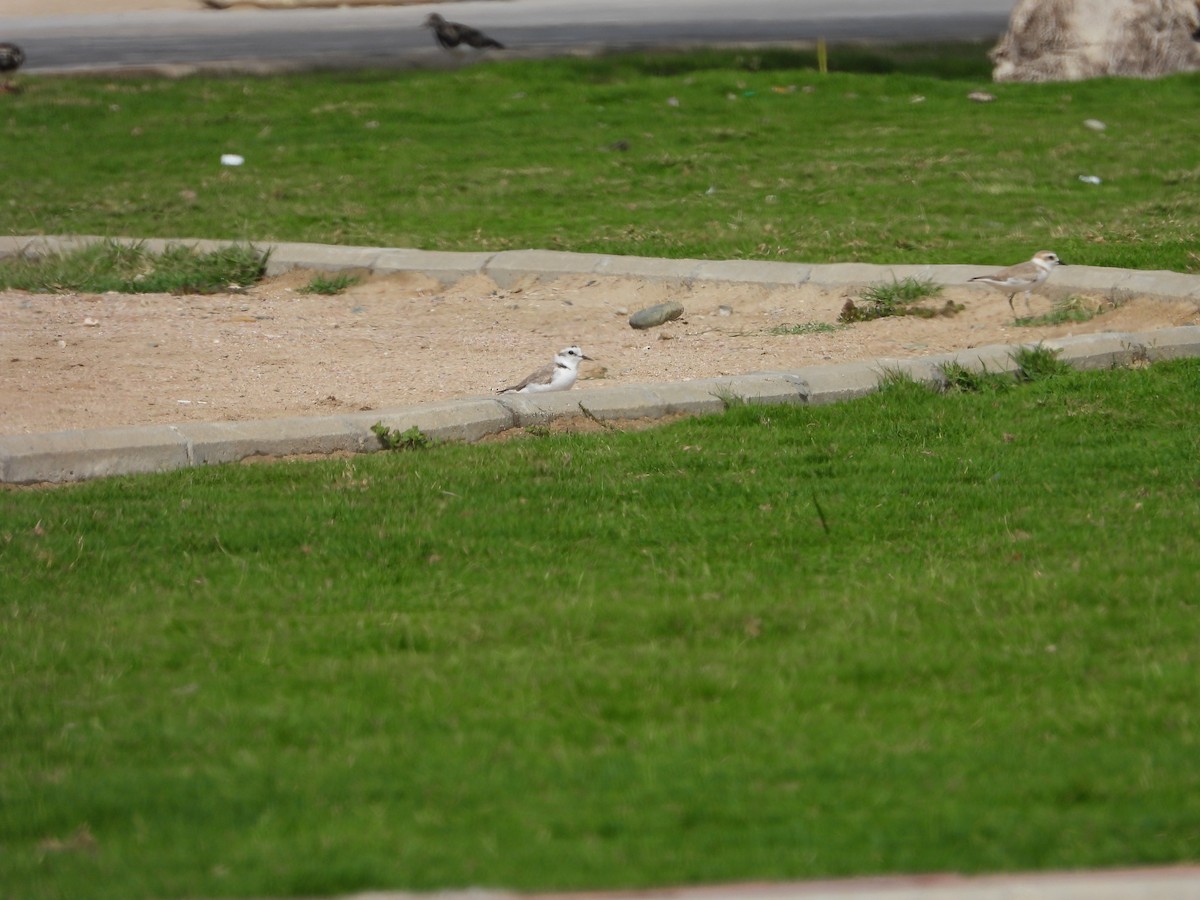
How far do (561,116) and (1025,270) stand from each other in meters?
8.78

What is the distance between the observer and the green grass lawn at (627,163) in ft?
39.7

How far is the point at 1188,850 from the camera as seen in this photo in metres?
3.51

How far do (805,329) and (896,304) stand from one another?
27.1 inches

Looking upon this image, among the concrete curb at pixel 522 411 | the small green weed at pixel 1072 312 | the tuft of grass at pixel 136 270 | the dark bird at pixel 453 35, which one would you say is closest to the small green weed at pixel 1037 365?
the concrete curb at pixel 522 411

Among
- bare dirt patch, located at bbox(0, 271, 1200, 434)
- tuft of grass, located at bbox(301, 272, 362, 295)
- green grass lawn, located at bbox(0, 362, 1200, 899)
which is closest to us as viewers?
green grass lawn, located at bbox(0, 362, 1200, 899)

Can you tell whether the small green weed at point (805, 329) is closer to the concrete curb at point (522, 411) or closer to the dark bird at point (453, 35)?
the concrete curb at point (522, 411)

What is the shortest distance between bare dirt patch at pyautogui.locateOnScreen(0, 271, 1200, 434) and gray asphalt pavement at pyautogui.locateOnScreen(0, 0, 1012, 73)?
1392 centimetres

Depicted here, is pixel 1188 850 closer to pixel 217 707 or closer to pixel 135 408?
pixel 217 707

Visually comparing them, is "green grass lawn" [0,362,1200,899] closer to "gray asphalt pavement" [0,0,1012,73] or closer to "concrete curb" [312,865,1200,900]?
"concrete curb" [312,865,1200,900]

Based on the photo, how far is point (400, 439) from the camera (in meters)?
7.21

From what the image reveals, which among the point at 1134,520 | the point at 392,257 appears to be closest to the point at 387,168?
the point at 392,257

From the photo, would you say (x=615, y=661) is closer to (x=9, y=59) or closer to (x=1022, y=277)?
(x=1022, y=277)

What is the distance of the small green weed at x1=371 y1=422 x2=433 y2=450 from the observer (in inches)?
284

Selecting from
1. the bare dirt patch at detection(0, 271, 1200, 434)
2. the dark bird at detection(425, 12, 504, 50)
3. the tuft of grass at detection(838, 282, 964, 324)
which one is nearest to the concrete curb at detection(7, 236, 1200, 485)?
the tuft of grass at detection(838, 282, 964, 324)
